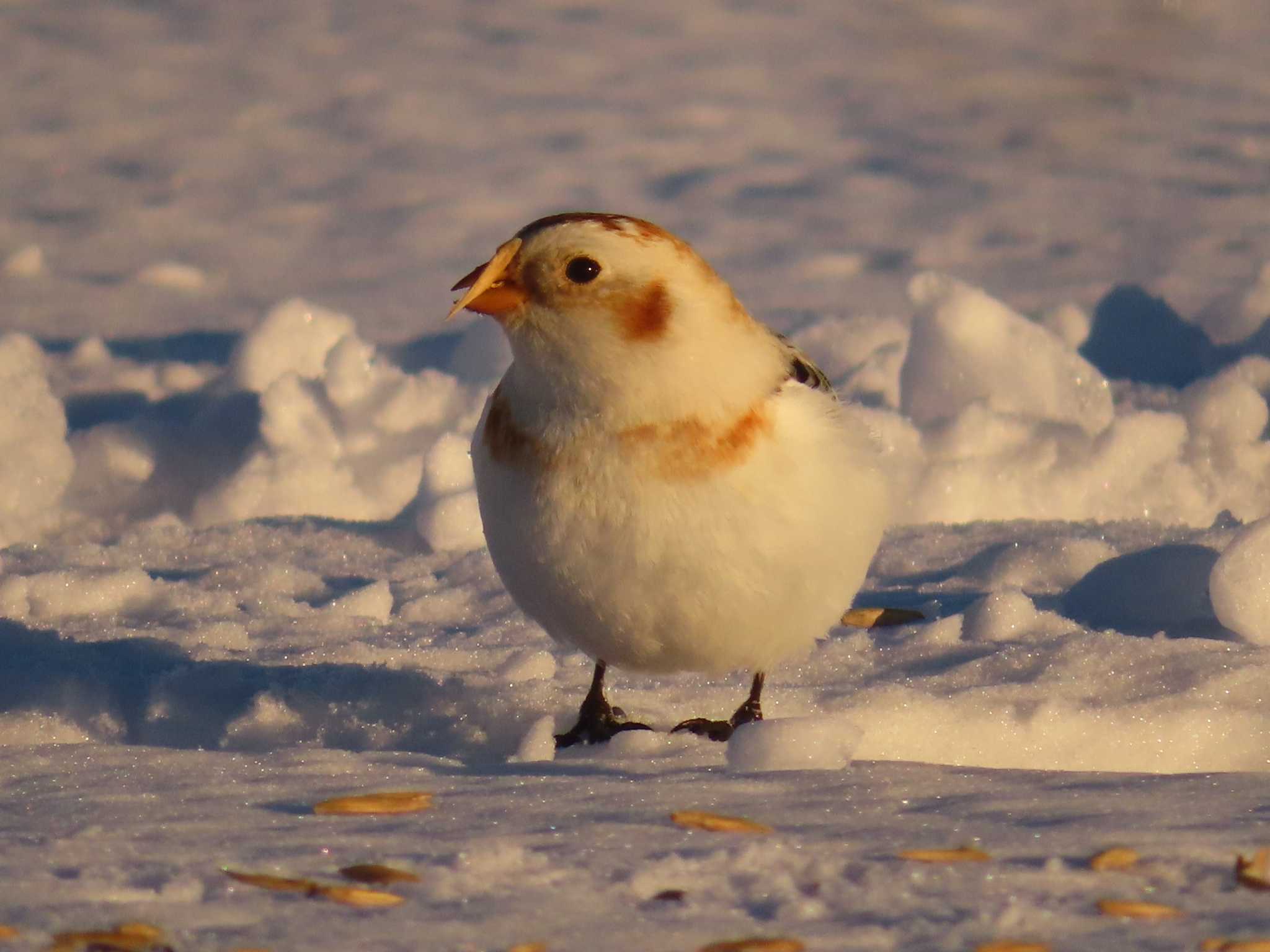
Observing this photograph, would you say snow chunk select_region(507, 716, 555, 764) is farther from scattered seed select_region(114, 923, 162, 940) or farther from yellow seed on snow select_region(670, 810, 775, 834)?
scattered seed select_region(114, 923, 162, 940)

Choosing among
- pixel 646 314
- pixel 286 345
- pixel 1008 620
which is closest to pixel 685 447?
pixel 646 314

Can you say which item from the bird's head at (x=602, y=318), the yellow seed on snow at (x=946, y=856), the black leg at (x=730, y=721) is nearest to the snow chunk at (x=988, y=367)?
the black leg at (x=730, y=721)

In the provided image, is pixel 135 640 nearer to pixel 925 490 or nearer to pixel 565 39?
pixel 925 490

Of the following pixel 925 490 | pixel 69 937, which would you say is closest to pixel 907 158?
pixel 925 490

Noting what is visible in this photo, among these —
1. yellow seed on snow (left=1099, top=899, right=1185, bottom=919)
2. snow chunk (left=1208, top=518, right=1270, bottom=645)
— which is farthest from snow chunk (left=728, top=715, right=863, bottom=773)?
snow chunk (left=1208, top=518, right=1270, bottom=645)

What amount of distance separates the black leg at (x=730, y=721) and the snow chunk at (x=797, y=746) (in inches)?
15.6

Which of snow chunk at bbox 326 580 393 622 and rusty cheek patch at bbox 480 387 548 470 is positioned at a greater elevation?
rusty cheek patch at bbox 480 387 548 470

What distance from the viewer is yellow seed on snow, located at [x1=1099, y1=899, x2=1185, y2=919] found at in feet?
6.91

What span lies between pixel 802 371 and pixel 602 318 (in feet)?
1.76

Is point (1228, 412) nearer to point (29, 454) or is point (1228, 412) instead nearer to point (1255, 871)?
point (1255, 871)

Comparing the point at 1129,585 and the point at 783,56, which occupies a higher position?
the point at 783,56

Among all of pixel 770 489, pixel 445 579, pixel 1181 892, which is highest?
pixel 770 489

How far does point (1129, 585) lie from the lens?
412cm

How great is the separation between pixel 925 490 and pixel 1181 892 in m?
2.88
